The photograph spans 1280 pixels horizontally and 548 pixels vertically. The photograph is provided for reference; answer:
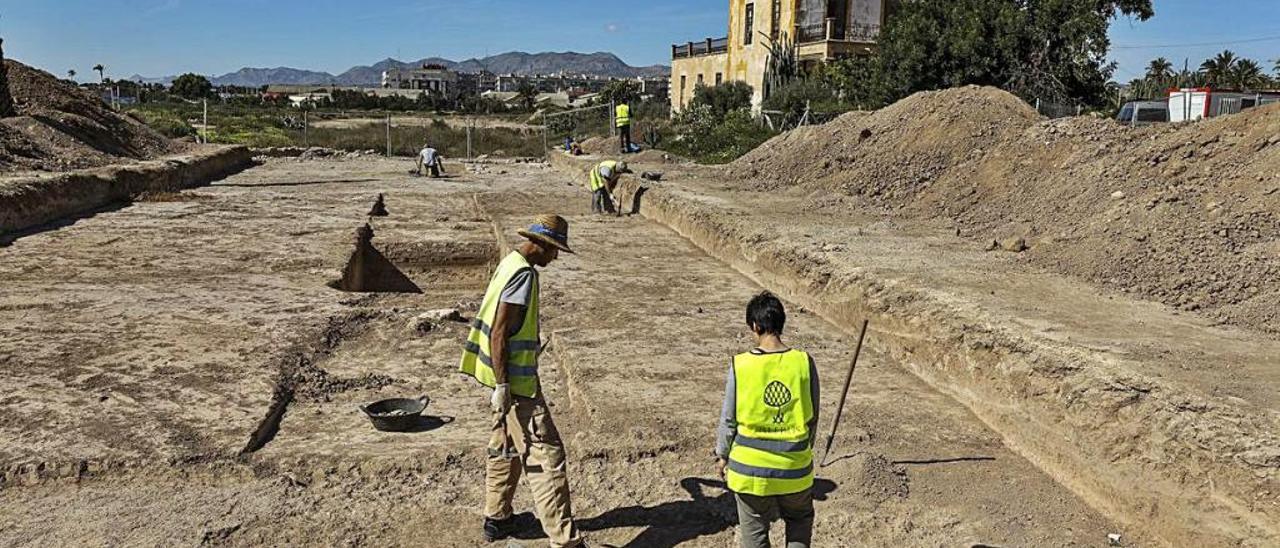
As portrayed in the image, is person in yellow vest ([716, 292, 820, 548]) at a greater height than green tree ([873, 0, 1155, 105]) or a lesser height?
lesser

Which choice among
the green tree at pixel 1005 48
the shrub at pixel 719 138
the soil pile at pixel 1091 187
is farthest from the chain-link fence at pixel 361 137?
the soil pile at pixel 1091 187

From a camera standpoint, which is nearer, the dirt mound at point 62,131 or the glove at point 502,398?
the glove at point 502,398

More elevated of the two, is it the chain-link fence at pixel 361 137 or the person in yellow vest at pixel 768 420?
the chain-link fence at pixel 361 137

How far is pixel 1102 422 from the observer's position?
4852 mm

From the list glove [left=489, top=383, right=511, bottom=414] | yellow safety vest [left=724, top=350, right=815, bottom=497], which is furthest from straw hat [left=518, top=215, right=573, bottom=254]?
yellow safety vest [left=724, top=350, right=815, bottom=497]

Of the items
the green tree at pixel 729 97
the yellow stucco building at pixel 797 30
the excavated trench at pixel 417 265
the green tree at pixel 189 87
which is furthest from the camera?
the green tree at pixel 189 87

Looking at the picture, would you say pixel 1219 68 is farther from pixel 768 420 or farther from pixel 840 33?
pixel 768 420

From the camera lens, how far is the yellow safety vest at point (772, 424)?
3.18m

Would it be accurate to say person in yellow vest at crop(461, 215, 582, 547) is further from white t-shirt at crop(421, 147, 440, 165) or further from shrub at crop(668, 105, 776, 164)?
white t-shirt at crop(421, 147, 440, 165)

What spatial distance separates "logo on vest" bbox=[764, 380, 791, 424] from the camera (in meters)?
3.18

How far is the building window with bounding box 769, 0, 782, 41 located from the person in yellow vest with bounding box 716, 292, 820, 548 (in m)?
31.9

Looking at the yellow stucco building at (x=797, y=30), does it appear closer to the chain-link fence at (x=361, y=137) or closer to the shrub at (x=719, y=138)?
the shrub at (x=719, y=138)

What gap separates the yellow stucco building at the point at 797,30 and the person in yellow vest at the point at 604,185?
1703cm

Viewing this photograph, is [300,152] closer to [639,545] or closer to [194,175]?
[194,175]
